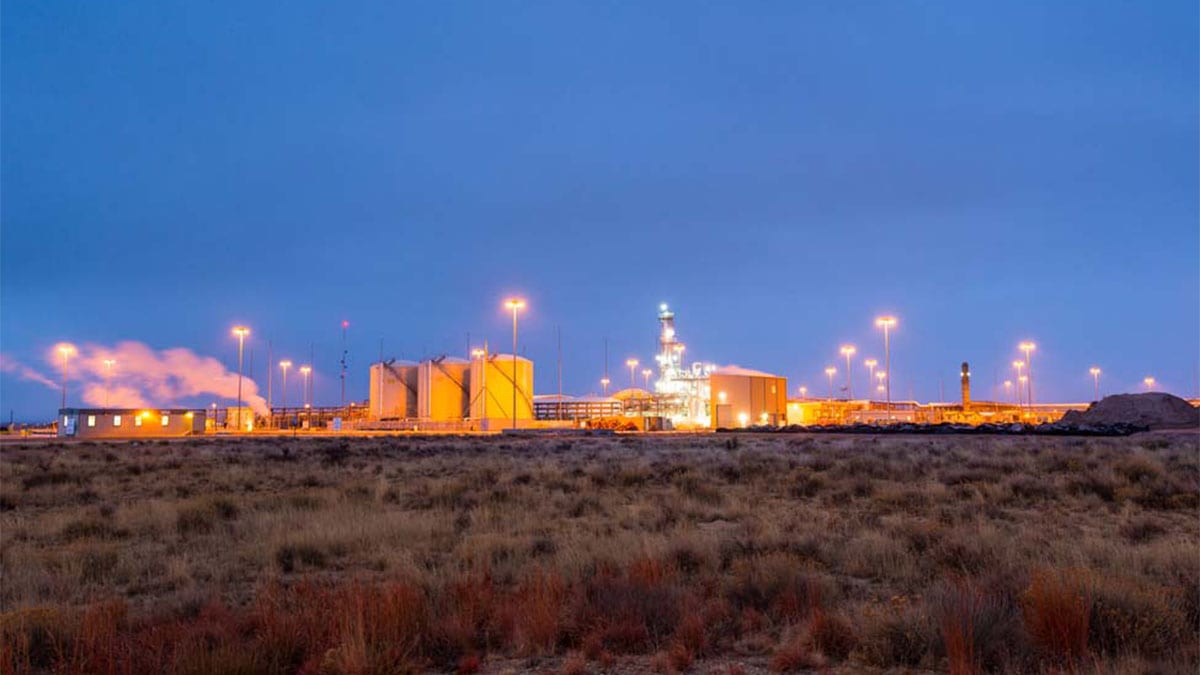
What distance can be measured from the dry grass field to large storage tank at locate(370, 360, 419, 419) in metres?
63.0

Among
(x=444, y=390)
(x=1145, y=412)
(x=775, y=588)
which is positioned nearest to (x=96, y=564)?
(x=775, y=588)

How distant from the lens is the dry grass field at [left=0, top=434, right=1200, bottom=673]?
6.46 meters

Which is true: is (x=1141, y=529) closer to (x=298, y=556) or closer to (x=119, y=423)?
(x=298, y=556)

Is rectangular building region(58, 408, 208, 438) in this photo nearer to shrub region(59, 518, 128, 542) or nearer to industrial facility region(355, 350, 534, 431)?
industrial facility region(355, 350, 534, 431)

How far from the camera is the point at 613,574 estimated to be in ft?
29.3

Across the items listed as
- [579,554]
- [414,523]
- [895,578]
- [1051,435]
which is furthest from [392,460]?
[1051,435]

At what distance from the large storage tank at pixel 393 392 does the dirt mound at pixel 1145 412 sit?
182 ft

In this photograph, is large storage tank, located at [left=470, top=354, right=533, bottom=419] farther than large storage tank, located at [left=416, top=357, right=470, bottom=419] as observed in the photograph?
No

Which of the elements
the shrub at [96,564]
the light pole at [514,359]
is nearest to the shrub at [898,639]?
the shrub at [96,564]

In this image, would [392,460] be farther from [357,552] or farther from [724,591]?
[724,591]

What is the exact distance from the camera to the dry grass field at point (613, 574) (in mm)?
6465

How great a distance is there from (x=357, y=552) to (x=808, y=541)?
5856 millimetres

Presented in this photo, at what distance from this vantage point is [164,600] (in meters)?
8.70

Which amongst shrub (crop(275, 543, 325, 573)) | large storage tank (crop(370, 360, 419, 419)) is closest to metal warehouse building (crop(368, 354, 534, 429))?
large storage tank (crop(370, 360, 419, 419))
